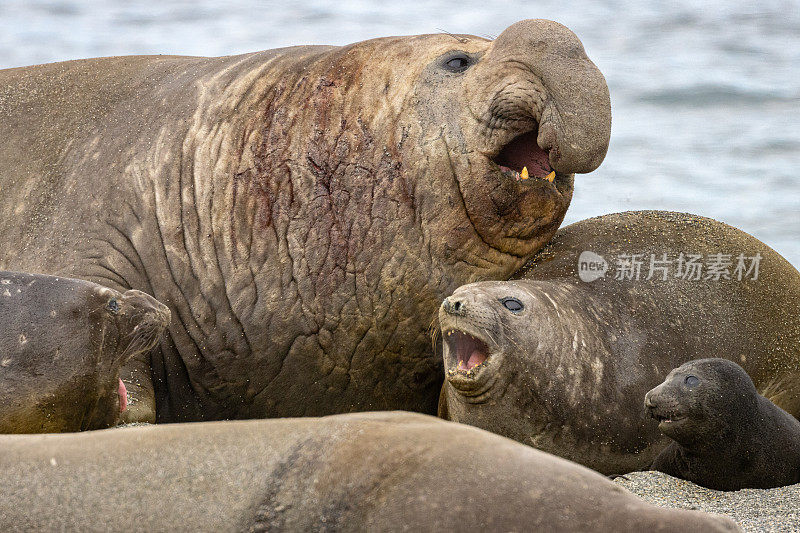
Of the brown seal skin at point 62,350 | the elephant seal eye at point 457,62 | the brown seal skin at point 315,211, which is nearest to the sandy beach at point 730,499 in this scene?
the brown seal skin at point 315,211

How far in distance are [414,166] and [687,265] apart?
125cm

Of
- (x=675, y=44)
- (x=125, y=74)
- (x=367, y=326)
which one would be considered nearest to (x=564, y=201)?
(x=367, y=326)

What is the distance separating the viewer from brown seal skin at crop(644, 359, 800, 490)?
4328mm

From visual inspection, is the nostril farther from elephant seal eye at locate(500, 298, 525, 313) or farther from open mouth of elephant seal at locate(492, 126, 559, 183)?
open mouth of elephant seal at locate(492, 126, 559, 183)

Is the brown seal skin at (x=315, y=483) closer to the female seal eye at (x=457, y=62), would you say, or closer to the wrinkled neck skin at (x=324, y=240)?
the wrinkled neck skin at (x=324, y=240)

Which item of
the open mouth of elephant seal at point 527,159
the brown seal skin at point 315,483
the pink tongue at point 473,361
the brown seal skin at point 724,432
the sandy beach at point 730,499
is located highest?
the open mouth of elephant seal at point 527,159

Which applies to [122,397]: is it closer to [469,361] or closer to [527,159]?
[469,361]

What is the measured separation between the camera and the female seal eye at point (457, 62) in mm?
4797

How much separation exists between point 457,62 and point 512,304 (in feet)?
3.24

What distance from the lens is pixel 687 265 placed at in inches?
201

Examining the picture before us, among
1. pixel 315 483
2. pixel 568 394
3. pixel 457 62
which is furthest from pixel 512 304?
pixel 315 483

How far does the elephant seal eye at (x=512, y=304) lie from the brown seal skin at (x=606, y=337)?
13 mm

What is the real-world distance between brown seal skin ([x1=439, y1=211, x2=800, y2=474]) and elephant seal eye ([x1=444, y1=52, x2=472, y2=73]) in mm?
844

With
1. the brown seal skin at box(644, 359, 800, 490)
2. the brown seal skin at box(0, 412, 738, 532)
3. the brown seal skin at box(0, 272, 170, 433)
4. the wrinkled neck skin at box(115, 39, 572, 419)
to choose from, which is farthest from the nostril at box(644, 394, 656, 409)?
the brown seal skin at box(0, 412, 738, 532)
